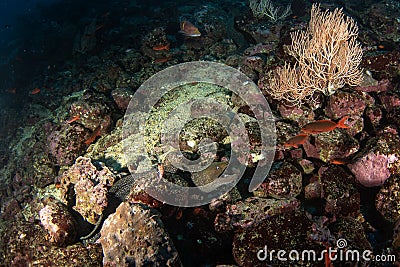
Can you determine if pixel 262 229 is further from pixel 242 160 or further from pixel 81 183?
pixel 81 183

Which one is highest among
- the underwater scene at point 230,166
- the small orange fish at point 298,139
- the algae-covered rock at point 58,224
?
the small orange fish at point 298,139

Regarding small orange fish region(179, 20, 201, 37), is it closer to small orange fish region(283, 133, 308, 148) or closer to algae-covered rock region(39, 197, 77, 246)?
small orange fish region(283, 133, 308, 148)

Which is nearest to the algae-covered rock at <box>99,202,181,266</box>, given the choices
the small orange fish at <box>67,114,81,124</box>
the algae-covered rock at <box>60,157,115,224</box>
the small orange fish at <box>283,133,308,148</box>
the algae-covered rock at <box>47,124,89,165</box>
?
the algae-covered rock at <box>60,157,115,224</box>

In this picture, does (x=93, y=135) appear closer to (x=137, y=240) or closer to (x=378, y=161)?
(x=137, y=240)

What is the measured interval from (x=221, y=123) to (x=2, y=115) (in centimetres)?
1136

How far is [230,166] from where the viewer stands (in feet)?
14.8

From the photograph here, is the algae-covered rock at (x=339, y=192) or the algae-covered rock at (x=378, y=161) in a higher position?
the algae-covered rock at (x=378, y=161)

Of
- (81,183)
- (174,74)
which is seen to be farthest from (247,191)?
(174,74)

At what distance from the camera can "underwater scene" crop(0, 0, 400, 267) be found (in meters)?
3.24

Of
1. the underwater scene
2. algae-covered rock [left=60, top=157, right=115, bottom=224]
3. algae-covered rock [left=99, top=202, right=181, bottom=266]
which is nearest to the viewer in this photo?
algae-covered rock [left=99, top=202, right=181, bottom=266]

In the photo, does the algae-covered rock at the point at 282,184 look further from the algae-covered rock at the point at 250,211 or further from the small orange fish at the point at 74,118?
the small orange fish at the point at 74,118

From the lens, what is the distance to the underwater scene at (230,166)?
3.24 m

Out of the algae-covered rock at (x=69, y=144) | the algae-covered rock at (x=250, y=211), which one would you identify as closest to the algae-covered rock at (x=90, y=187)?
the algae-covered rock at (x=69, y=144)

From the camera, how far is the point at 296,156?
4.71m
